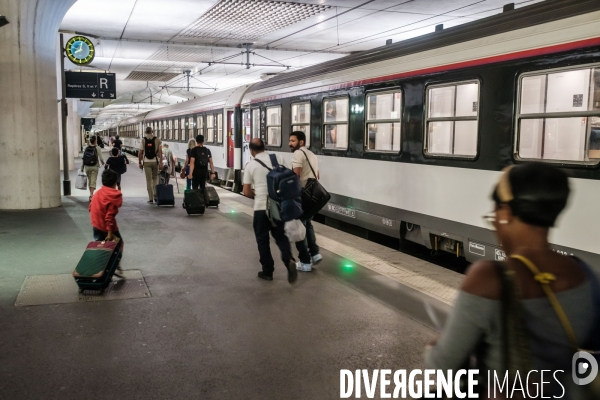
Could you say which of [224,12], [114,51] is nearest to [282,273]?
[224,12]

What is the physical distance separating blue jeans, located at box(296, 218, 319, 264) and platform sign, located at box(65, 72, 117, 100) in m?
9.18

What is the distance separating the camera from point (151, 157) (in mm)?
13164

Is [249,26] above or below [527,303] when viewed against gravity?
above

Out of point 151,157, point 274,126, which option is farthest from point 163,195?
point 274,126

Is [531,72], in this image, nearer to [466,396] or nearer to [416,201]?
[416,201]

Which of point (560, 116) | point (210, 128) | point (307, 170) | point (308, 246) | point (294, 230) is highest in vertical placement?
point (210, 128)

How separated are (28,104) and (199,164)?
3652 mm

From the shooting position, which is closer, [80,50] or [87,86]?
[87,86]

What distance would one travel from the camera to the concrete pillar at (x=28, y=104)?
440 inches

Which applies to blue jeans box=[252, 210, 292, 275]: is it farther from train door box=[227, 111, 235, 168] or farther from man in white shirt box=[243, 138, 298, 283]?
train door box=[227, 111, 235, 168]

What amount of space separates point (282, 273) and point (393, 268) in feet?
4.74

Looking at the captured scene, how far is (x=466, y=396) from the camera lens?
1.77 meters

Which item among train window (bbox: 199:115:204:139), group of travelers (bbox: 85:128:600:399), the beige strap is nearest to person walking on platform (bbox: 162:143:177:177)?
train window (bbox: 199:115:204:139)

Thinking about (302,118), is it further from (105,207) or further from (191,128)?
(191,128)
